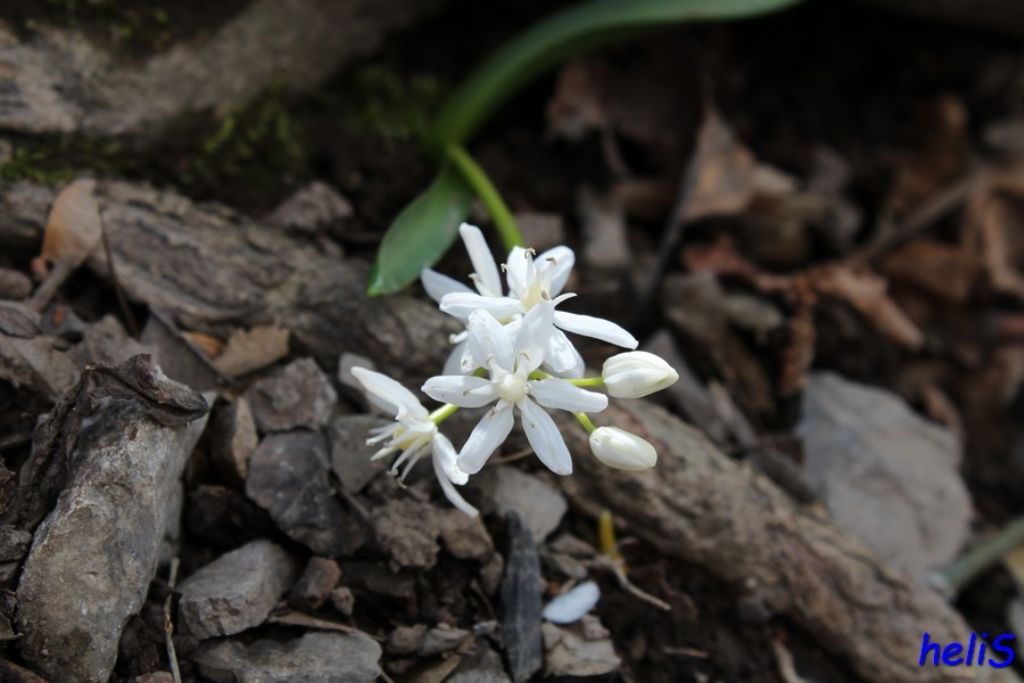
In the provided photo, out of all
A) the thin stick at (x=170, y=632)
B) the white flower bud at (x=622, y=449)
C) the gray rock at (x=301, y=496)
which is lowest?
the thin stick at (x=170, y=632)

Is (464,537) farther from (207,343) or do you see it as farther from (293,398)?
(207,343)

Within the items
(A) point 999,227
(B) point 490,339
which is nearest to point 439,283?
(B) point 490,339

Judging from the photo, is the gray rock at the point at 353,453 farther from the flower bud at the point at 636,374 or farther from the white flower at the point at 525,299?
the flower bud at the point at 636,374

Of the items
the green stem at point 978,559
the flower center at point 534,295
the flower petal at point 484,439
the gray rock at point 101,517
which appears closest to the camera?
the gray rock at point 101,517

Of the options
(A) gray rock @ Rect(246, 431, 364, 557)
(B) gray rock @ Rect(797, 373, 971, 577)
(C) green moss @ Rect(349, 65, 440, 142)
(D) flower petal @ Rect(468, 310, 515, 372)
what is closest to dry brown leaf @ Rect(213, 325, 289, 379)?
(A) gray rock @ Rect(246, 431, 364, 557)

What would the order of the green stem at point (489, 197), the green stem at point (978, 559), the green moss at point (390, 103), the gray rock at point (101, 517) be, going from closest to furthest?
the gray rock at point (101, 517) → the green stem at point (489, 197) → the green stem at point (978, 559) → the green moss at point (390, 103)

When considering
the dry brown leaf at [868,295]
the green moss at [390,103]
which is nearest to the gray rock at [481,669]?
the green moss at [390,103]

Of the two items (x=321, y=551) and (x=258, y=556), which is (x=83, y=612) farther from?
(x=321, y=551)
